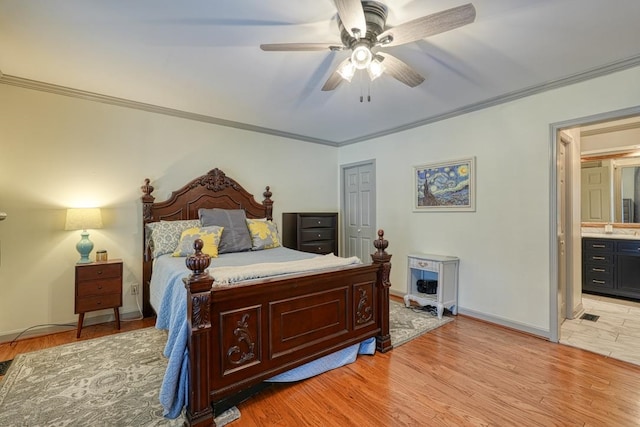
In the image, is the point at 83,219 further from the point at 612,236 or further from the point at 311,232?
the point at 612,236

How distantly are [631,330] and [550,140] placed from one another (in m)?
2.18

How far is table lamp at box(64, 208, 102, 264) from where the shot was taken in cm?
287

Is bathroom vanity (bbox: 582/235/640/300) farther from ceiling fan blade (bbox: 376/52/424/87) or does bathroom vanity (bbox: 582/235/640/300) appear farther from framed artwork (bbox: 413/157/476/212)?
ceiling fan blade (bbox: 376/52/424/87)

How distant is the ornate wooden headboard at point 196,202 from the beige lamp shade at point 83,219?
496 millimetres

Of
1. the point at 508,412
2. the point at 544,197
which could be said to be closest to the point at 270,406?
the point at 508,412

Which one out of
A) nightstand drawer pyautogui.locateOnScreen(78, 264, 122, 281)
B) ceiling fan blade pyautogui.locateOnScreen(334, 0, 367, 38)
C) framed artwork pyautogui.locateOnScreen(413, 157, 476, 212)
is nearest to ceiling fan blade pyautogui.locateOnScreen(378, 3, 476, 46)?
ceiling fan blade pyautogui.locateOnScreen(334, 0, 367, 38)

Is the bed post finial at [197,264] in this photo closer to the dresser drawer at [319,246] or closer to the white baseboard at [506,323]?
the dresser drawer at [319,246]

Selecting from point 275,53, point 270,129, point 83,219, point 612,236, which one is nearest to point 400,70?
point 275,53

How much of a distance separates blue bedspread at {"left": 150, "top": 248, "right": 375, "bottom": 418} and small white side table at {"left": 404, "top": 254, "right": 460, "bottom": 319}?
1313mm

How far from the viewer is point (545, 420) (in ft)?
5.74

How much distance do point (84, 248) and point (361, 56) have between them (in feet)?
10.5

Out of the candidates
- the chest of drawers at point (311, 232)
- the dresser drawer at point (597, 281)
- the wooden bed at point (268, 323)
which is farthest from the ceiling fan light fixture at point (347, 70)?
the dresser drawer at point (597, 281)

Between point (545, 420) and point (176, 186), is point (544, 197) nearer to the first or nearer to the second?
point (545, 420)

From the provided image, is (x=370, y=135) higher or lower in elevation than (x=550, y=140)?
higher
